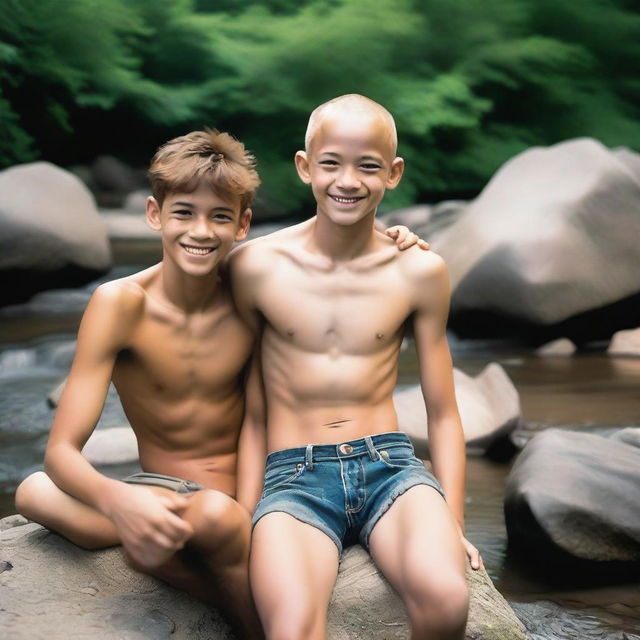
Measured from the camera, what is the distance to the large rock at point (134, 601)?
224cm

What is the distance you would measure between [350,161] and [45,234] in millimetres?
6407

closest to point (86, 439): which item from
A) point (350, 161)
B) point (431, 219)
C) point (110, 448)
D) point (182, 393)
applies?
point (182, 393)

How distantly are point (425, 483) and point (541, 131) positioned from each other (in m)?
13.2

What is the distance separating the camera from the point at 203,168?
2.53 meters

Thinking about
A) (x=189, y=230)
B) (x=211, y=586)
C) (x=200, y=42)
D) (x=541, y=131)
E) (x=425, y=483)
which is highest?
(x=189, y=230)

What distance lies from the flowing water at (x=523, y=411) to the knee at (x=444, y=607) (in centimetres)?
107

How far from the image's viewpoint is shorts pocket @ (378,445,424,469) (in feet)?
8.28

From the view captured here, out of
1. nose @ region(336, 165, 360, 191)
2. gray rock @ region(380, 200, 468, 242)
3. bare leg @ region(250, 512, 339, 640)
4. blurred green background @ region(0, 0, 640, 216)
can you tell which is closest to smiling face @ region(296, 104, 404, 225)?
nose @ region(336, 165, 360, 191)

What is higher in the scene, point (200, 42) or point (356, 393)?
point (356, 393)

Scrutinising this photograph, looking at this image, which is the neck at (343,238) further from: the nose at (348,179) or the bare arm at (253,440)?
the bare arm at (253,440)

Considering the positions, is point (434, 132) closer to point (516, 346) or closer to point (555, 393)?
point (516, 346)

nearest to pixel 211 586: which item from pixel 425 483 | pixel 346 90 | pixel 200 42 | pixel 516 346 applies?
pixel 425 483

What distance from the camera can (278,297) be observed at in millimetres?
2654

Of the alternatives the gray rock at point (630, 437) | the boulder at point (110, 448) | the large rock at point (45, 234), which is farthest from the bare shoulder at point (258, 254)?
the large rock at point (45, 234)
